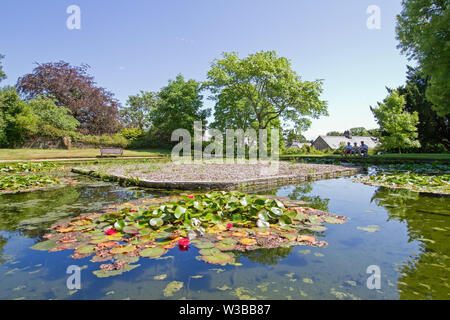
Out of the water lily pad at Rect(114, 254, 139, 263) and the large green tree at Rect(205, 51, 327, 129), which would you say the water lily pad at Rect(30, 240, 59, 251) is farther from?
the large green tree at Rect(205, 51, 327, 129)

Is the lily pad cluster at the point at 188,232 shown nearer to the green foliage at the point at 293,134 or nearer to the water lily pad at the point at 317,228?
the water lily pad at the point at 317,228

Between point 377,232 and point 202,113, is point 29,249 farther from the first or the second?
point 202,113

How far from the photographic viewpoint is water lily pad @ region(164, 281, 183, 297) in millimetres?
1764

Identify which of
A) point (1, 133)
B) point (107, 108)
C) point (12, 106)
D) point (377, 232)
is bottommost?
point (377, 232)

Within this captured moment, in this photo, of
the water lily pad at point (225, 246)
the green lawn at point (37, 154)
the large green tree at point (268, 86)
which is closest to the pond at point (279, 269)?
the water lily pad at point (225, 246)

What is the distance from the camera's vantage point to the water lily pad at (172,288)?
5.79 ft

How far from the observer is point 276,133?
24.6 meters

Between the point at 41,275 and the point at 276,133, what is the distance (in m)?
23.9

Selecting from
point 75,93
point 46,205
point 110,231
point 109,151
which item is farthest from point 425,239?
point 75,93

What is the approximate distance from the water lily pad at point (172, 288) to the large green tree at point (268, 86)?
66.2 feet

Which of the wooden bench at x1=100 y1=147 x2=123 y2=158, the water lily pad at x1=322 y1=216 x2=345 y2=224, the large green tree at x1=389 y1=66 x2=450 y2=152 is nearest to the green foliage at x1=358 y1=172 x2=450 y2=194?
the water lily pad at x1=322 y1=216 x2=345 y2=224

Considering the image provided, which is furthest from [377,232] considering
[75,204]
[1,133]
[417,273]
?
[1,133]

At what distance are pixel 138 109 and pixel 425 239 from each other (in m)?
45.8

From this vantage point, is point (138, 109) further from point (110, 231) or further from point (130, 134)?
point (110, 231)
